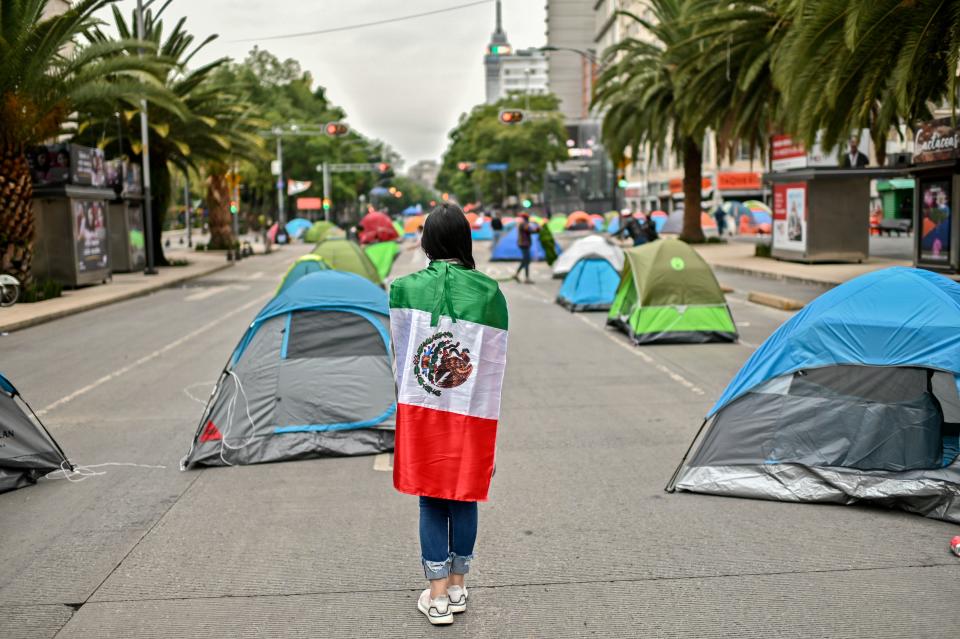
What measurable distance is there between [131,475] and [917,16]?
419 inches

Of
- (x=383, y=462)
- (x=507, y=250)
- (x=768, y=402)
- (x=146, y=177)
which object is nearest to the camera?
(x=768, y=402)

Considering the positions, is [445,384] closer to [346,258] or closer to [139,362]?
[139,362]

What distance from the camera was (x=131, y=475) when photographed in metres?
7.64

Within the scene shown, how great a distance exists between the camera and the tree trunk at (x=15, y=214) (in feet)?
73.5

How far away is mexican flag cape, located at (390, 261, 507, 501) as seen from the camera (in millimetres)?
4473

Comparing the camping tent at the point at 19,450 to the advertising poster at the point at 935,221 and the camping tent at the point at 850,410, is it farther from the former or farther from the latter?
the advertising poster at the point at 935,221

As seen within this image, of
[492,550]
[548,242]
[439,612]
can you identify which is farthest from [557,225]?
[439,612]

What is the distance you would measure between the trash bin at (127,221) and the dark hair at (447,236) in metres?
29.7

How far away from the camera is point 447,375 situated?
177 inches

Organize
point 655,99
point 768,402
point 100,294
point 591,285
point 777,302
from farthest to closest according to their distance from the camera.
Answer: point 655,99 → point 100,294 → point 591,285 → point 777,302 → point 768,402

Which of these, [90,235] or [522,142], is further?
[522,142]

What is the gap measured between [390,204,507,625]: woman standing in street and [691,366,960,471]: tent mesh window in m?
2.83

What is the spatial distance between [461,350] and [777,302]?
1650 centimetres

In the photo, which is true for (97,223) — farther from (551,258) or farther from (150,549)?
(150,549)
